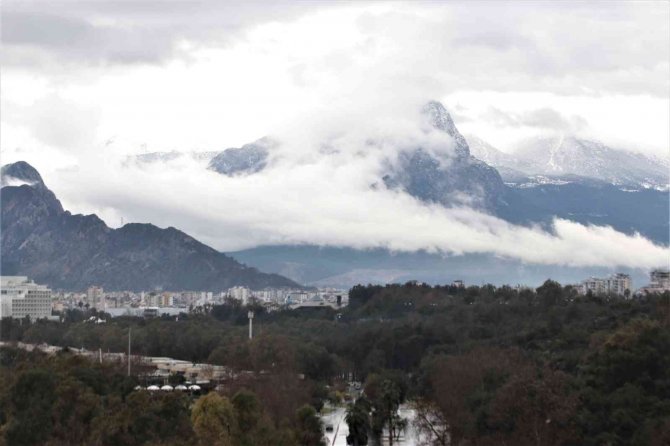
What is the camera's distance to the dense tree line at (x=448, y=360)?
58781 mm

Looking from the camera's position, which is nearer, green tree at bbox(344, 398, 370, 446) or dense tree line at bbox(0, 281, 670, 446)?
dense tree line at bbox(0, 281, 670, 446)

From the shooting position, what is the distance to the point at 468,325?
126688mm

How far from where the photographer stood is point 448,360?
93562 millimetres

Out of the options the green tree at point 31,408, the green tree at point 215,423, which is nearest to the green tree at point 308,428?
the green tree at point 215,423

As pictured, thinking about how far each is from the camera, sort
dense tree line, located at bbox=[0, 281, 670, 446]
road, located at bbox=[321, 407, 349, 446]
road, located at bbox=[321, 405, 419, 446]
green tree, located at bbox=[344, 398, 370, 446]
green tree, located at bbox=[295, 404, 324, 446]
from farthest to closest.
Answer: road, located at bbox=[321, 407, 349, 446] < road, located at bbox=[321, 405, 419, 446] < green tree, located at bbox=[344, 398, 370, 446] < green tree, located at bbox=[295, 404, 324, 446] < dense tree line, located at bbox=[0, 281, 670, 446]

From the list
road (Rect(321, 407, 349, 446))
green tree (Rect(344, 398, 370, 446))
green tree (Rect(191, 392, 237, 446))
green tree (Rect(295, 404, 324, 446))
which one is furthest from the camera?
road (Rect(321, 407, 349, 446))

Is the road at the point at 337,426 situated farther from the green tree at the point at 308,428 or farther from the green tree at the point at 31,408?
the green tree at the point at 31,408

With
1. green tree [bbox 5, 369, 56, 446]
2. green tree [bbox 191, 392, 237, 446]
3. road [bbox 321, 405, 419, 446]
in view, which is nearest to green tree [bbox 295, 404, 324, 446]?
road [bbox 321, 405, 419, 446]

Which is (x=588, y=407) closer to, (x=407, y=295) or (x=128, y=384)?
(x=128, y=384)

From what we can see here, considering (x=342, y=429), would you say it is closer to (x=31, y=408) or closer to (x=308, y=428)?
(x=308, y=428)

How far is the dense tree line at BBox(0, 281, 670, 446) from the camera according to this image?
58.8m

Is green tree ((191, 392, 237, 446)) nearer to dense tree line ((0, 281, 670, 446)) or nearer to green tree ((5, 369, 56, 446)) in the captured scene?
dense tree line ((0, 281, 670, 446))

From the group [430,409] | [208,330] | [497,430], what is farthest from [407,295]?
[497,430]

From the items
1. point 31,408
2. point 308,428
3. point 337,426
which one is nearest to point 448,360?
point 337,426
